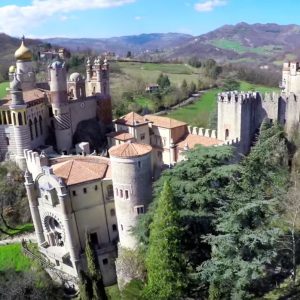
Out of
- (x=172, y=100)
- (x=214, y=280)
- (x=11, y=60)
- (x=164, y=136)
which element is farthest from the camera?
(x=11, y=60)

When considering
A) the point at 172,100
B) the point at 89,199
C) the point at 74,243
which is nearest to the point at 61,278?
the point at 74,243

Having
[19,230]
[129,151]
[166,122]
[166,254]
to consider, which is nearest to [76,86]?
[166,122]

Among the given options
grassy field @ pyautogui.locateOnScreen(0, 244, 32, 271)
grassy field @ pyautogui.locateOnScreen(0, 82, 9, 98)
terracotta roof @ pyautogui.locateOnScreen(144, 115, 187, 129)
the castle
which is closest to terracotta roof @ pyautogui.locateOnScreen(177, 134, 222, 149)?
the castle

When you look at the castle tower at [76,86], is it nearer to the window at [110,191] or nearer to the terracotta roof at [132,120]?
the terracotta roof at [132,120]

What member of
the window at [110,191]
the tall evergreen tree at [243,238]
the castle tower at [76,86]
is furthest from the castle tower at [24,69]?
the tall evergreen tree at [243,238]

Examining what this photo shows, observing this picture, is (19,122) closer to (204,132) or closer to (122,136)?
(122,136)

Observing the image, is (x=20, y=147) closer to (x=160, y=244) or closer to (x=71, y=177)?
(x=71, y=177)

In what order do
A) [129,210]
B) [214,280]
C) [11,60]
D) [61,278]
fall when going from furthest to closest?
[11,60] < [61,278] < [129,210] < [214,280]
